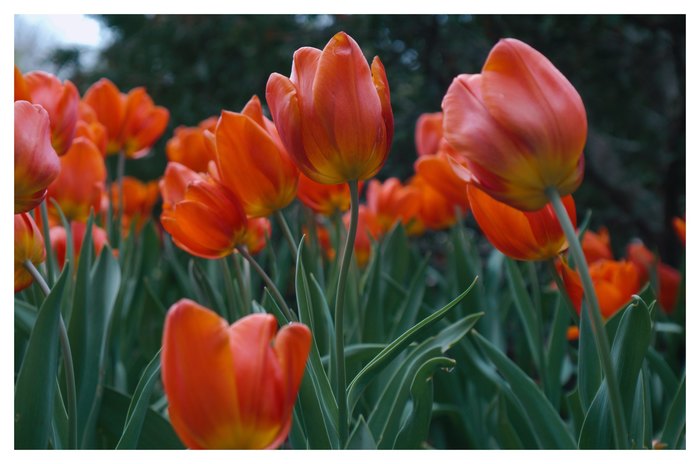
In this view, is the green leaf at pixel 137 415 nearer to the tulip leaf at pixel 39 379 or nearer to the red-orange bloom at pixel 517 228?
the tulip leaf at pixel 39 379

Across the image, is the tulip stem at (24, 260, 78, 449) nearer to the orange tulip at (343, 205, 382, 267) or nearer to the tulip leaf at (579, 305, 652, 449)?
the tulip leaf at (579, 305, 652, 449)

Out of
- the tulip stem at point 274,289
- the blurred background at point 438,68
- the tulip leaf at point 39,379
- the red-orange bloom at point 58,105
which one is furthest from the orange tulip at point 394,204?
the tulip leaf at point 39,379

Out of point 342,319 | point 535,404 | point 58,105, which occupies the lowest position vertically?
point 535,404

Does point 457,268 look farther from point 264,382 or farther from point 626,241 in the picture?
point 626,241

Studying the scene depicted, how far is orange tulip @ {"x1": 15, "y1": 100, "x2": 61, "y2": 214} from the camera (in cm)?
47

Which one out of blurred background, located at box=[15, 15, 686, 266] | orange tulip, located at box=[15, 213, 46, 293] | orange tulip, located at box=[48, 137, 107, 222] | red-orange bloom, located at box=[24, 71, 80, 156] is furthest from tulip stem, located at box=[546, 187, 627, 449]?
blurred background, located at box=[15, 15, 686, 266]

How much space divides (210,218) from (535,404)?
29cm

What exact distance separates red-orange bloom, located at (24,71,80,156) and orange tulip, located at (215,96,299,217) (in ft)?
0.88

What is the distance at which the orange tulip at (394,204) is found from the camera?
1180 millimetres

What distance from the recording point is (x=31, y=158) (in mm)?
474

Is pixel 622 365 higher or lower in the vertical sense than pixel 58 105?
lower

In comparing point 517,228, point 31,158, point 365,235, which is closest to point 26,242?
A: point 31,158

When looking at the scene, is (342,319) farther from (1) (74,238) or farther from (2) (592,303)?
(1) (74,238)
